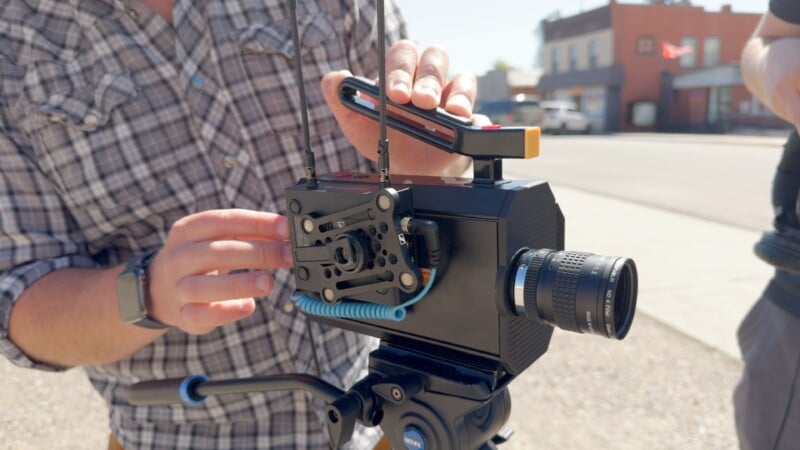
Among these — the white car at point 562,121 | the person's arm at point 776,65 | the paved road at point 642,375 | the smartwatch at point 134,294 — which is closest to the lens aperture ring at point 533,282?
the smartwatch at point 134,294

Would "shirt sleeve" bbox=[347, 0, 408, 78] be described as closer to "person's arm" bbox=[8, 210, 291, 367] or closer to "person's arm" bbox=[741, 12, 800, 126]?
"person's arm" bbox=[8, 210, 291, 367]

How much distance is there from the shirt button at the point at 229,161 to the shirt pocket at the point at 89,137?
117 mm

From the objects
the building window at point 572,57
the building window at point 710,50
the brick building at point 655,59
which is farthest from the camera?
the building window at point 572,57

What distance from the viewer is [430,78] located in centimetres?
101

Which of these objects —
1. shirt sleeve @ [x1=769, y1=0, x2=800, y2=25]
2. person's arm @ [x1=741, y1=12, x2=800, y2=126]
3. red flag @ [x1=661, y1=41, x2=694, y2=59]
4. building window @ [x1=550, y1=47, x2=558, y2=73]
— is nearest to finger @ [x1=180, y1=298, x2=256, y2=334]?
person's arm @ [x1=741, y1=12, x2=800, y2=126]

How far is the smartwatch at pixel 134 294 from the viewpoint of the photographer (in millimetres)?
999

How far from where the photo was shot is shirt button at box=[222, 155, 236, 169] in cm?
127

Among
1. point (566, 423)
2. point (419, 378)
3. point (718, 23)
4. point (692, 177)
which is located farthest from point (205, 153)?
point (718, 23)

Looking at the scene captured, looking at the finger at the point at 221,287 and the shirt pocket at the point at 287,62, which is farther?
the shirt pocket at the point at 287,62

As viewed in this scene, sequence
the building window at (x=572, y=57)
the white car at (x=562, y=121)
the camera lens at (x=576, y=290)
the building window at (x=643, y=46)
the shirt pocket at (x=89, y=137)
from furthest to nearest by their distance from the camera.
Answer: the building window at (x=572, y=57), the building window at (x=643, y=46), the white car at (x=562, y=121), the shirt pocket at (x=89, y=137), the camera lens at (x=576, y=290)

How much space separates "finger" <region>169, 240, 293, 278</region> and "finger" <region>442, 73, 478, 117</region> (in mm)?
362

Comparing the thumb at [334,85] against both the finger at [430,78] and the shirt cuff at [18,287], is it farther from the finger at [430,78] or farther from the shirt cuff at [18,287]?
the shirt cuff at [18,287]

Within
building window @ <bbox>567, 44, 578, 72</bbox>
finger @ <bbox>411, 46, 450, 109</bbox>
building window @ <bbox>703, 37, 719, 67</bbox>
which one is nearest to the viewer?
finger @ <bbox>411, 46, 450, 109</bbox>

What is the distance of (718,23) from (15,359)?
32844mm
